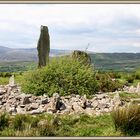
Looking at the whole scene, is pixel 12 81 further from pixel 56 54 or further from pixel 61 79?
pixel 56 54

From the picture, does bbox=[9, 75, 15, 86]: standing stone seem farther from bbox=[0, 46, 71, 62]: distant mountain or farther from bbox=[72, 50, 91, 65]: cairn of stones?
bbox=[0, 46, 71, 62]: distant mountain

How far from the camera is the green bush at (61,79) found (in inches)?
490

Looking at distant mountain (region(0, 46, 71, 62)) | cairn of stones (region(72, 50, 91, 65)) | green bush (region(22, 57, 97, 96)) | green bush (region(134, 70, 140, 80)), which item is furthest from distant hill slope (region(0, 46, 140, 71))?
cairn of stones (region(72, 50, 91, 65))

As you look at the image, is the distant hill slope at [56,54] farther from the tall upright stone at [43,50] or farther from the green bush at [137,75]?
the tall upright stone at [43,50]

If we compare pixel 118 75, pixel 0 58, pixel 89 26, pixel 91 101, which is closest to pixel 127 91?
pixel 118 75

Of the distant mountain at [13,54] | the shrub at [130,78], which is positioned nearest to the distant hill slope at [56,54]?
the distant mountain at [13,54]

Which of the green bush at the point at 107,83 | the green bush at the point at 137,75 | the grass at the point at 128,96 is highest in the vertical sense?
the green bush at the point at 137,75

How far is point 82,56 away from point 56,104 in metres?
1.92

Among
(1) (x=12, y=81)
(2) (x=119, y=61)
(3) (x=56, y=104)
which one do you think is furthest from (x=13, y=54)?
(1) (x=12, y=81)

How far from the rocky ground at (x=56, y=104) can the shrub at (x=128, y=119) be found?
26.9 inches

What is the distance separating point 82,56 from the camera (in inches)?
515

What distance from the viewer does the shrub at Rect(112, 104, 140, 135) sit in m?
10.3

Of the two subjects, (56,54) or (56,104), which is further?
(56,54)

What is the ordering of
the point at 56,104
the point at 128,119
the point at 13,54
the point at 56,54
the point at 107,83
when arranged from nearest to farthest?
the point at 128,119 → the point at 13,54 → the point at 56,104 → the point at 56,54 → the point at 107,83
